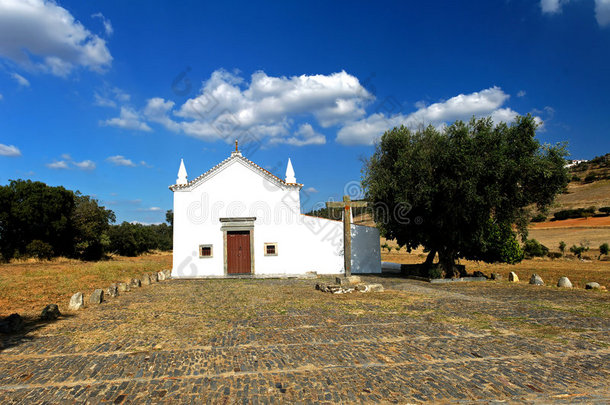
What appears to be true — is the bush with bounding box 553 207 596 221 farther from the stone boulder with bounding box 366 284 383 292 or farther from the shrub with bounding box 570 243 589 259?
the stone boulder with bounding box 366 284 383 292

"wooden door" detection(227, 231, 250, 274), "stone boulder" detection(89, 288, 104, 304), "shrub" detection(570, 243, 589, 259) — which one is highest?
"wooden door" detection(227, 231, 250, 274)

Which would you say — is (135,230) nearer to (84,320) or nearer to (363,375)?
(84,320)

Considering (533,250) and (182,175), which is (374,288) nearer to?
(182,175)

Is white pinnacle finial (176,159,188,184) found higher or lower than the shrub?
higher

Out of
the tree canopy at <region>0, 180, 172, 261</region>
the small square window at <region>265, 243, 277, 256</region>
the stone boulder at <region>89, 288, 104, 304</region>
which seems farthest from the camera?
the tree canopy at <region>0, 180, 172, 261</region>

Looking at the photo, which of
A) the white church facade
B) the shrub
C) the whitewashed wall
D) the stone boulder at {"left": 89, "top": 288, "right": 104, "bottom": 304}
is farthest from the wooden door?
the shrub

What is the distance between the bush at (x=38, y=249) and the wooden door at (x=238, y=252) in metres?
19.4

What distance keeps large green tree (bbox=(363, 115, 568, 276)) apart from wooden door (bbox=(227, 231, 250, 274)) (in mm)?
7864

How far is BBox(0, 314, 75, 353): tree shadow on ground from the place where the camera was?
6.73m

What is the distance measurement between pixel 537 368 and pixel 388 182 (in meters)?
12.0

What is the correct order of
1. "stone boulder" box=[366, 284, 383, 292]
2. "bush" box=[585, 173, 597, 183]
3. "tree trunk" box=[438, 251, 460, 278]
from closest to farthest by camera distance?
1. "stone boulder" box=[366, 284, 383, 292]
2. "tree trunk" box=[438, 251, 460, 278]
3. "bush" box=[585, 173, 597, 183]

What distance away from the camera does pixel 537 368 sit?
517 centimetres

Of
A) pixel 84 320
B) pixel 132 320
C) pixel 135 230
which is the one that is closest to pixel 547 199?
pixel 132 320

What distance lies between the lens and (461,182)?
14477mm
